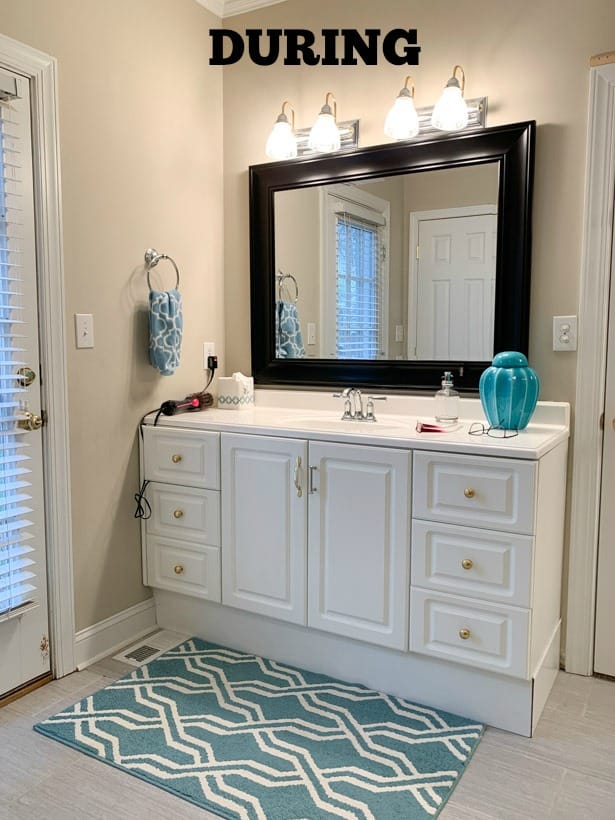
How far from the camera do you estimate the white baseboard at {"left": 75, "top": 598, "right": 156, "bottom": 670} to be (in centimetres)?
234

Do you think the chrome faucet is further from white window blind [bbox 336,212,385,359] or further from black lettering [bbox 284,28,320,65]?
black lettering [bbox 284,28,320,65]

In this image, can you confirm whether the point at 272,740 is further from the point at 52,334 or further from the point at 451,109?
the point at 451,109

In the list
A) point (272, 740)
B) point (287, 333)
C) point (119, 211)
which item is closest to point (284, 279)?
point (287, 333)

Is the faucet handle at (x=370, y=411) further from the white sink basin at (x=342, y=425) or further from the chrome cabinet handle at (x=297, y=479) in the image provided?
the chrome cabinet handle at (x=297, y=479)

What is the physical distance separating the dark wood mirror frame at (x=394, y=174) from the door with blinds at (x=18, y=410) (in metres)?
1.00

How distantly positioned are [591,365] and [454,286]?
1.80 ft

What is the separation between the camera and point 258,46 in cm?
278

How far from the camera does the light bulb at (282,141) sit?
8.59ft

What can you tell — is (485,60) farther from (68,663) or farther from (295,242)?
(68,663)

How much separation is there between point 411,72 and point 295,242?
2.52 feet

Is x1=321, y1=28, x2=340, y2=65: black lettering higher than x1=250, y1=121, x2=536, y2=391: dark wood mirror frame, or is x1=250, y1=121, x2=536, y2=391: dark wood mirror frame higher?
x1=321, y1=28, x2=340, y2=65: black lettering

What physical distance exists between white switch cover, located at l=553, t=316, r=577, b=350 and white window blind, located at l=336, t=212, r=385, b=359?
2.11 feet

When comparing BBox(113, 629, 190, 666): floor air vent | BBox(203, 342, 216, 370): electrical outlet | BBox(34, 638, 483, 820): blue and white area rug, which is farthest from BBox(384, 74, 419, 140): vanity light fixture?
BBox(113, 629, 190, 666): floor air vent

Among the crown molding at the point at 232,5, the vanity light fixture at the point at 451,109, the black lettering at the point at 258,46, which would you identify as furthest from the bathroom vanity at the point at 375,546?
the crown molding at the point at 232,5
